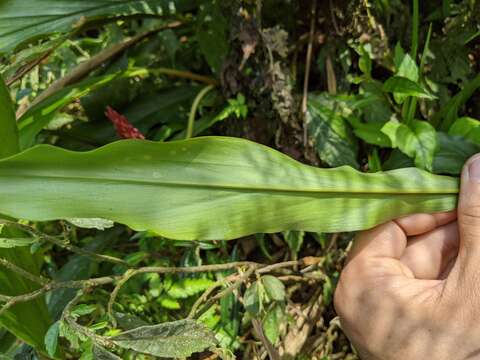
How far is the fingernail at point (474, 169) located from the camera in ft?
2.39

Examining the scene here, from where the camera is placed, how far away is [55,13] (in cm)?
98

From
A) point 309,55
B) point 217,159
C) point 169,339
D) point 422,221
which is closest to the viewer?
point 169,339

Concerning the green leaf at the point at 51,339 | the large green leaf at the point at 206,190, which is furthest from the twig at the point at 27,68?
the green leaf at the point at 51,339

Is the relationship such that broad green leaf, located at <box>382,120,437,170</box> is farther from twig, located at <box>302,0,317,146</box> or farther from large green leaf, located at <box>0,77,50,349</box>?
large green leaf, located at <box>0,77,50,349</box>

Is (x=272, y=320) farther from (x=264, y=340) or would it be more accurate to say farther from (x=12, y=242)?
(x=12, y=242)

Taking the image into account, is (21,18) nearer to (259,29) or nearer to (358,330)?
(259,29)

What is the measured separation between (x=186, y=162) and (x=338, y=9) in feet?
1.53

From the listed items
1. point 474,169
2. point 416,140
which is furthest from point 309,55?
point 474,169

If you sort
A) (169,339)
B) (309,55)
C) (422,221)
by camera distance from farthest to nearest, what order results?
(309,55)
(422,221)
(169,339)

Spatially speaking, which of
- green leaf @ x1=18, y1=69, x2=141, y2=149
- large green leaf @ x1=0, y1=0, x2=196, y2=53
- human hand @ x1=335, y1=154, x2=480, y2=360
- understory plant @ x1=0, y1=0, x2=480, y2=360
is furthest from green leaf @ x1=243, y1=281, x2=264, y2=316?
large green leaf @ x1=0, y1=0, x2=196, y2=53

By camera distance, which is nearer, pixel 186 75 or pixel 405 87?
pixel 405 87

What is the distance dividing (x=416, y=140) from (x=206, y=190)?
1.11 feet

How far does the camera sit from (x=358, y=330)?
764 millimetres

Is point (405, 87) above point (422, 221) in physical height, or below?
above
